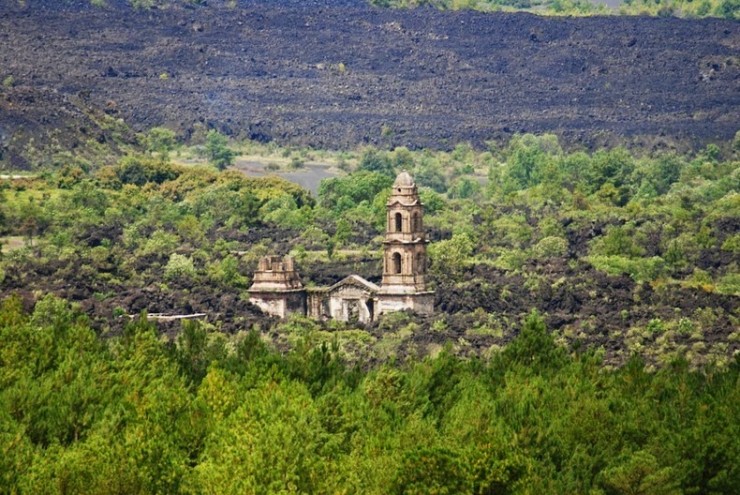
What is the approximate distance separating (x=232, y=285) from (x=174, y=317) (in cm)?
1098

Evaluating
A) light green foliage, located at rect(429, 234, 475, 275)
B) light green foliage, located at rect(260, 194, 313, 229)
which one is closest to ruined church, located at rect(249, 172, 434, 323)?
light green foliage, located at rect(429, 234, 475, 275)

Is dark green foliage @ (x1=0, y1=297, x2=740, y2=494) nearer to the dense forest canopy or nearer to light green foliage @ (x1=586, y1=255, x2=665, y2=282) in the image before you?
the dense forest canopy

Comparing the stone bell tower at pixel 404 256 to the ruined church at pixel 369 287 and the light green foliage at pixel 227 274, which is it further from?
the light green foliage at pixel 227 274

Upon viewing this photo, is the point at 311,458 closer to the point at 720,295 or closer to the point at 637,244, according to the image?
the point at 720,295

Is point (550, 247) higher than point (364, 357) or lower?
higher

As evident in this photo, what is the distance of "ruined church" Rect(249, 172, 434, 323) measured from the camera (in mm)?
152125

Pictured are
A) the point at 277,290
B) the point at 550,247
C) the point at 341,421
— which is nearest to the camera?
the point at 341,421

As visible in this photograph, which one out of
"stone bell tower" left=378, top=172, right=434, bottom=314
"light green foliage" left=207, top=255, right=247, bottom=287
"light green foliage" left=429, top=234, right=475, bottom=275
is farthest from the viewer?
"light green foliage" left=429, top=234, right=475, bottom=275

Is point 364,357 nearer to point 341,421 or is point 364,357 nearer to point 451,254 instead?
point 451,254

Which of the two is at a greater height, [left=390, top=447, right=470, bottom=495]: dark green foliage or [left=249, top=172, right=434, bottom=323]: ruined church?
[left=249, top=172, right=434, bottom=323]: ruined church

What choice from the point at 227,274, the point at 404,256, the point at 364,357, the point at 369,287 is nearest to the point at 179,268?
the point at 227,274

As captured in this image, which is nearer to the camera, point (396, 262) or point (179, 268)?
point (396, 262)

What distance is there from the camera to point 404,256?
15350cm

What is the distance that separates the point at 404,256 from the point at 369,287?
6.39ft
